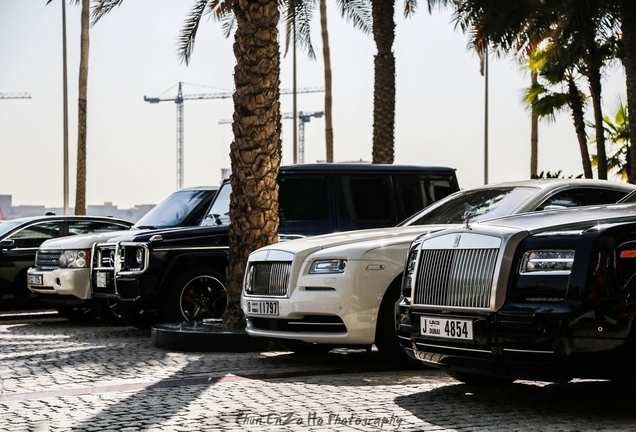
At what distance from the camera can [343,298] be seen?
8922 millimetres

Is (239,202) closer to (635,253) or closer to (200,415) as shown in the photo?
(200,415)

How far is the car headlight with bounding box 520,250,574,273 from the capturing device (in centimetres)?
630

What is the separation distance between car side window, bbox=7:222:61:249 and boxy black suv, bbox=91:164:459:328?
3.20 metres

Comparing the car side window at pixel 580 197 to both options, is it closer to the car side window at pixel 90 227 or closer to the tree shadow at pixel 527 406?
the tree shadow at pixel 527 406

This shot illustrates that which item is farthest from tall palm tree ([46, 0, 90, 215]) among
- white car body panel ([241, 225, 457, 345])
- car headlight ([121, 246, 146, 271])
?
white car body panel ([241, 225, 457, 345])

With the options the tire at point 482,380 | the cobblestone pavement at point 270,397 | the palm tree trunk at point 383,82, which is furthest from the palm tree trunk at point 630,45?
the tire at point 482,380

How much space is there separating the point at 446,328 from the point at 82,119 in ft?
91.1

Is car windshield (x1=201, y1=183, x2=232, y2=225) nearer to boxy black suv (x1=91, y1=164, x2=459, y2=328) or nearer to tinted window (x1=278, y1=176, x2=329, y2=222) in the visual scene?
boxy black suv (x1=91, y1=164, x2=459, y2=328)

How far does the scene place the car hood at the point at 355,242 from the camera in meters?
9.07

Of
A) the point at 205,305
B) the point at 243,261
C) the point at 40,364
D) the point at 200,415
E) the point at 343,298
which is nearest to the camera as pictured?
the point at 200,415

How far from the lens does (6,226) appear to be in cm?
1678

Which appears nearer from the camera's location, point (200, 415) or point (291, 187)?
point (200, 415)

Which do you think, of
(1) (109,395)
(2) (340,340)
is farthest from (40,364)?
(2) (340,340)

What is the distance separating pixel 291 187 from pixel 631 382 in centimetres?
A: 783
